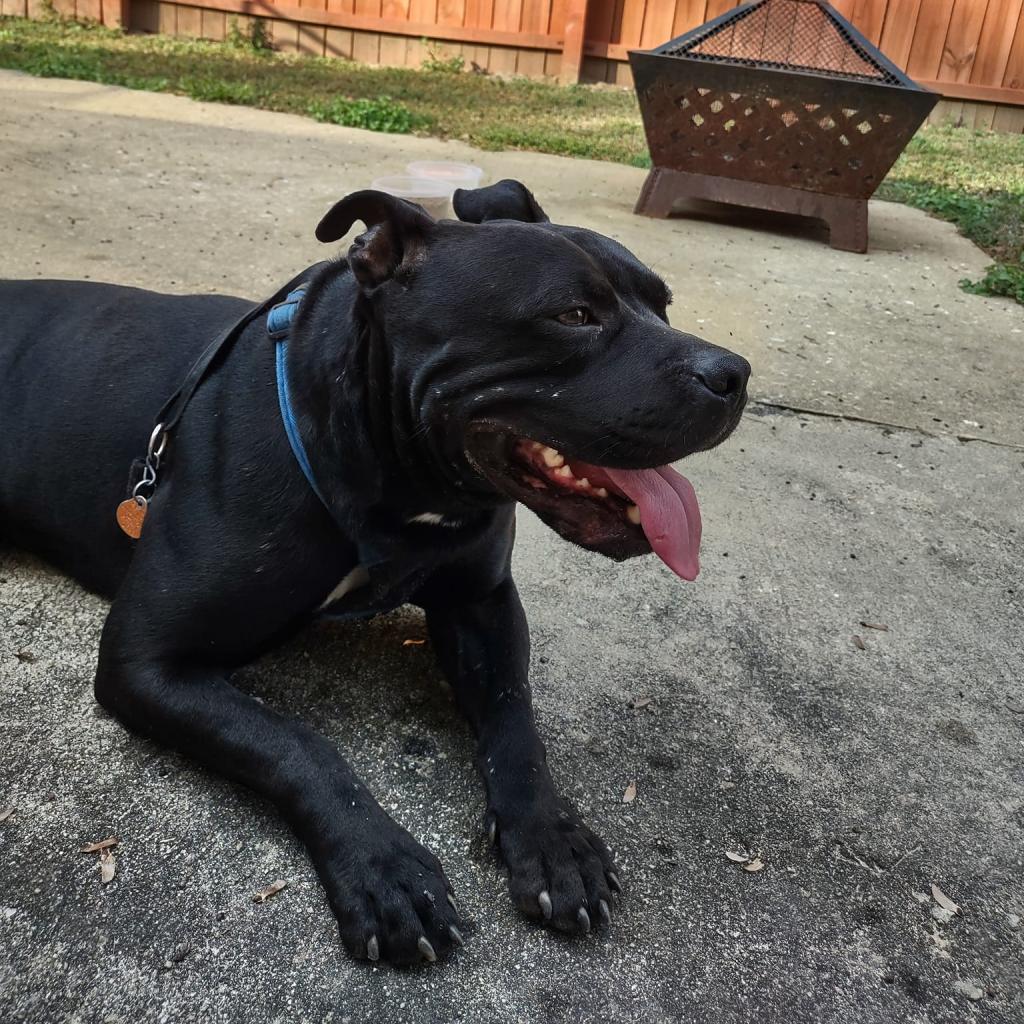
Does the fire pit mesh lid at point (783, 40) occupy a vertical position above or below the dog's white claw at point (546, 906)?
above

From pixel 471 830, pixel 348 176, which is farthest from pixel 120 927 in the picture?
pixel 348 176

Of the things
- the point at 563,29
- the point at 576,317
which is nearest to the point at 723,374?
the point at 576,317

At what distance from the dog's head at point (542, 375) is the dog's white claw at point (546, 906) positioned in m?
0.64

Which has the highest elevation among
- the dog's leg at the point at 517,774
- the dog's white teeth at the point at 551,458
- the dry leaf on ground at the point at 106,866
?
the dog's white teeth at the point at 551,458

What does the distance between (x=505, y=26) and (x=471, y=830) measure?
37.8 ft

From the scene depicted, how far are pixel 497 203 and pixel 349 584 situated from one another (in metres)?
0.92

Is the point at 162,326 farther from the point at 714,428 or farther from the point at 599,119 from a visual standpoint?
the point at 599,119

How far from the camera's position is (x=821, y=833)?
216 cm

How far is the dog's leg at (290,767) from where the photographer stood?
1.75m

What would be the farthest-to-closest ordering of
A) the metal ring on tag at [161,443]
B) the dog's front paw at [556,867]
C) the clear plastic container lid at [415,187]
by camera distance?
the clear plastic container lid at [415,187] < the metal ring on tag at [161,443] < the dog's front paw at [556,867]

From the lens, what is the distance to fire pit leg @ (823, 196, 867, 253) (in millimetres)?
6574

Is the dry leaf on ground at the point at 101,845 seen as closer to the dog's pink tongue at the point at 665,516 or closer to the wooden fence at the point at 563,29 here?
the dog's pink tongue at the point at 665,516

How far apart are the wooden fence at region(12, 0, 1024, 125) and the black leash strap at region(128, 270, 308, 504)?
10.6 meters

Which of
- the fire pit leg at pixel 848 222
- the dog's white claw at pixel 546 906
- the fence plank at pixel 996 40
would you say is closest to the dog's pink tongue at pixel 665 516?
the dog's white claw at pixel 546 906
